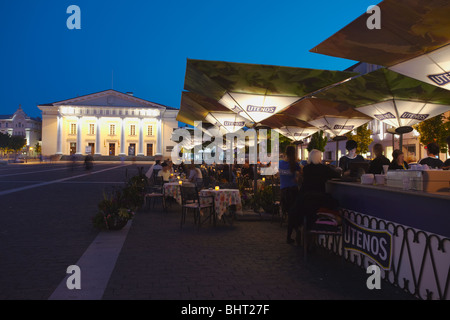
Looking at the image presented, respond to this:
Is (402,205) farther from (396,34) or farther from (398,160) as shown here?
(398,160)

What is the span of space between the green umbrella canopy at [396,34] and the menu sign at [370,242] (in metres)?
2.48

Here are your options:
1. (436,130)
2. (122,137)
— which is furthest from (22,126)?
(436,130)

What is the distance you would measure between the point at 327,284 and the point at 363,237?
3.17 ft

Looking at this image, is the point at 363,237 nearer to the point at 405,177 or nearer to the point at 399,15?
the point at 405,177

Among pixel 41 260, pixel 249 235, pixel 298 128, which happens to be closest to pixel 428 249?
pixel 249 235

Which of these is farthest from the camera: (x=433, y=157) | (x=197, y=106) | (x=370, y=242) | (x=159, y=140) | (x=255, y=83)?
(x=159, y=140)

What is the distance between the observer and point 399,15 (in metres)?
4.25

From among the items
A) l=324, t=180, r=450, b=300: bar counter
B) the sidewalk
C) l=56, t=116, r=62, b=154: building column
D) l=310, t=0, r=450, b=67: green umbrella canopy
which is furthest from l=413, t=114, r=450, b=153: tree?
l=56, t=116, r=62, b=154: building column

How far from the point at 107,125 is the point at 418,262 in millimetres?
88846

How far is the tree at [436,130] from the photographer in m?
19.7

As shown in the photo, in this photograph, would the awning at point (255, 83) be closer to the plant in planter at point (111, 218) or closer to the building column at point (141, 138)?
the plant in planter at point (111, 218)

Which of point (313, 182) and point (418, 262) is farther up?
point (313, 182)

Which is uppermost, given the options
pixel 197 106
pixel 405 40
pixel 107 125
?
pixel 107 125

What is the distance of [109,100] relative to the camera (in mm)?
84625
